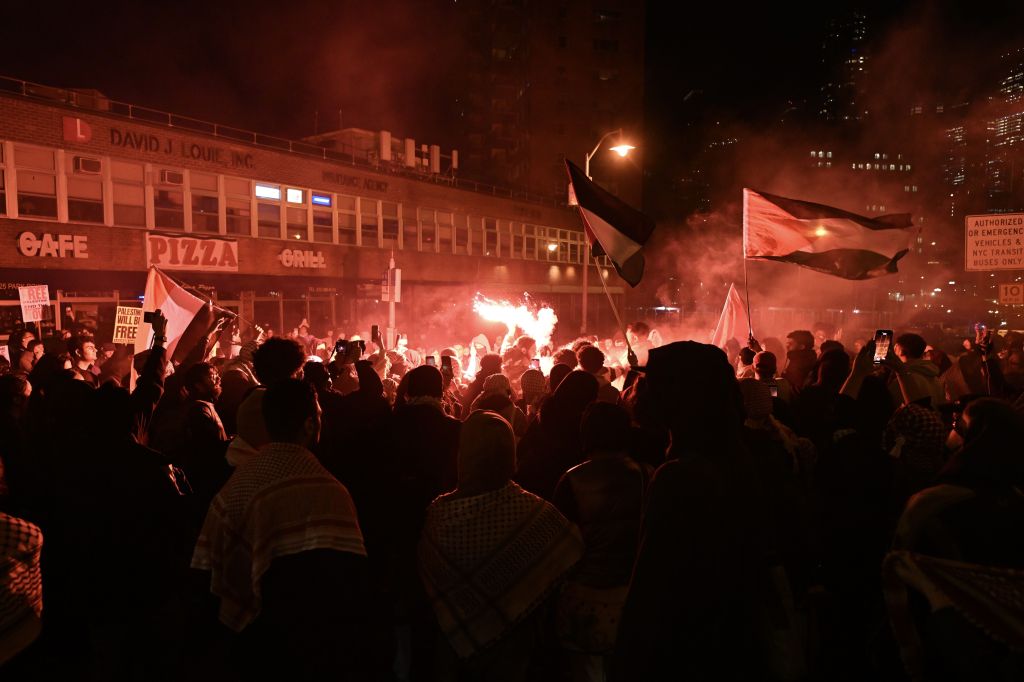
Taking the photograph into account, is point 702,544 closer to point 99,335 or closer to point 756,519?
point 756,519

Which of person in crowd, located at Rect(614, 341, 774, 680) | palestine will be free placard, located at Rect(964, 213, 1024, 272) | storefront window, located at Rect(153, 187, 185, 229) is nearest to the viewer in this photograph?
person in crowd, located at Rect(614, 341, 774, 680)

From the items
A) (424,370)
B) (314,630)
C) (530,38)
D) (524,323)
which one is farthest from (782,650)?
(530,38)

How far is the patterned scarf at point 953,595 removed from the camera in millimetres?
2297

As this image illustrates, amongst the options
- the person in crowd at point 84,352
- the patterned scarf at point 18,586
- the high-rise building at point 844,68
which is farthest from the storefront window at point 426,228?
the high-rise building at point 844,68

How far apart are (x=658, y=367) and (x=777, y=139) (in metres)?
79.1

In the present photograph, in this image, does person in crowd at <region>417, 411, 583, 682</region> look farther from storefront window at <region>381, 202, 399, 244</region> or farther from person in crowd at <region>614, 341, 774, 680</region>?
storefront window at <region>381, 202, 399, 244</region>

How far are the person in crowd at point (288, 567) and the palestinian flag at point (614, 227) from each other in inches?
171

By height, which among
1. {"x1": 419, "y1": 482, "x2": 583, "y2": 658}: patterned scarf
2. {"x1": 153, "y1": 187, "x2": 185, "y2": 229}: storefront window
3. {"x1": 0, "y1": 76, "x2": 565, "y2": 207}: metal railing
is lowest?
{"x1": 419, "y1": 482, "x2": 583, "y2": 658}: patterned scarf

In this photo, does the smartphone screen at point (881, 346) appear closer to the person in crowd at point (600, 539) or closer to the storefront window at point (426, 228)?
the person in crowd at point (600, 539)

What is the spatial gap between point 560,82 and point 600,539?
58.9 meters

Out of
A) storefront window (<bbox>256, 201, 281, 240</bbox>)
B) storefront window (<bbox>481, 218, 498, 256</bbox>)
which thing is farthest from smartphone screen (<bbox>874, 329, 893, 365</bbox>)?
storefront window (<bbox>481, 218, 498, 256</bbox>)

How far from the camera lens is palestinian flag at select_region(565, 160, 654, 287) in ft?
21.8

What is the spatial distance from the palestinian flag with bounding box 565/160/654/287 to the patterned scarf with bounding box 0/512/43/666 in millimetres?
5112

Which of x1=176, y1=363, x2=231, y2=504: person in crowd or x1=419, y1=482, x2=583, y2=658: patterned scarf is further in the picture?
x1=176, y1=363, x2=231, y2=504: person in crowd
